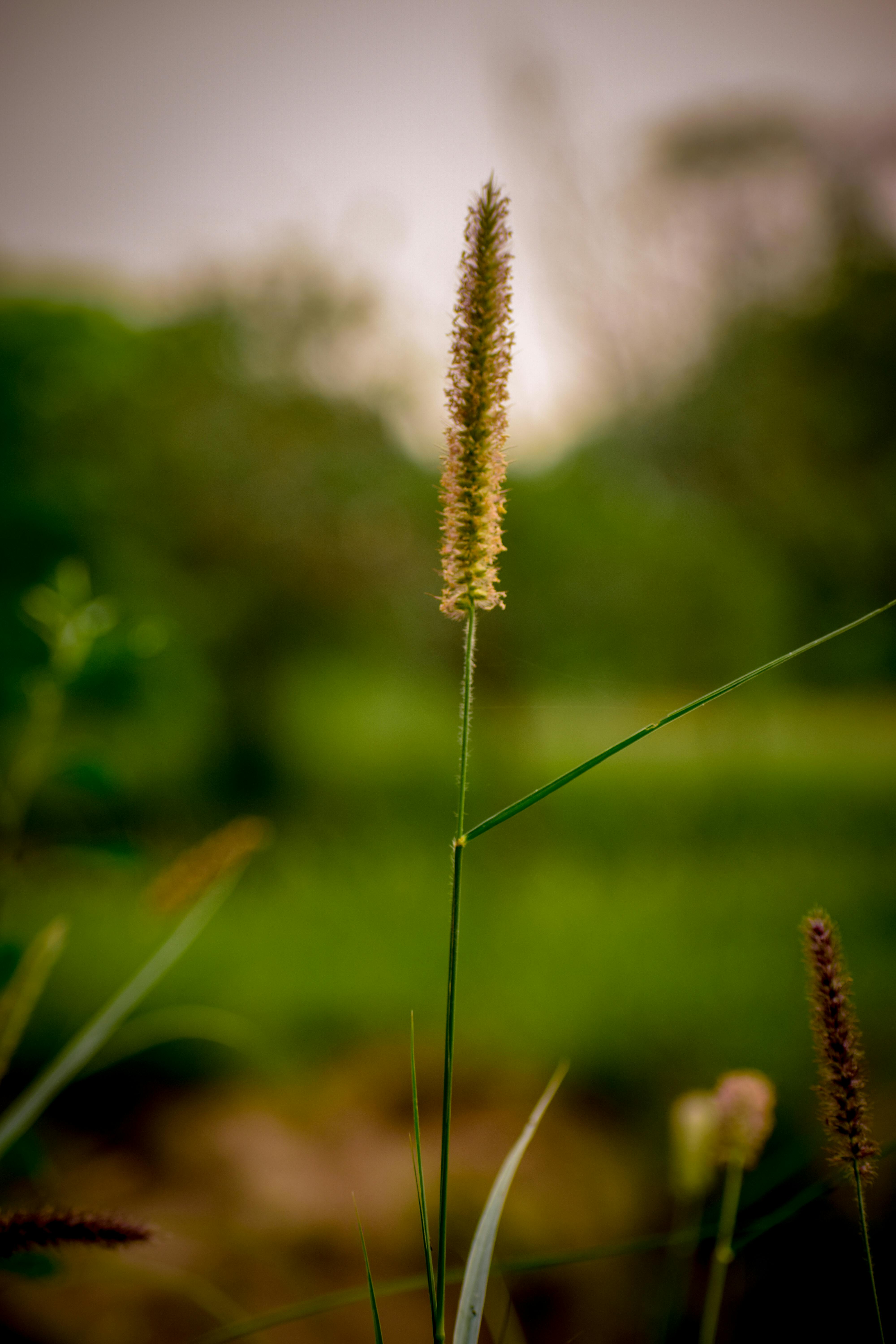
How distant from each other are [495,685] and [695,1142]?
2459 millimetres

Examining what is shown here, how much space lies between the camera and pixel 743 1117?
59 cm

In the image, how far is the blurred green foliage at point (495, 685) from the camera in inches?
90.1

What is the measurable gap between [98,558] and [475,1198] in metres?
2.33

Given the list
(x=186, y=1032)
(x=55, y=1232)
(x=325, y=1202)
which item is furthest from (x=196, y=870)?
(x=186, y=1032)

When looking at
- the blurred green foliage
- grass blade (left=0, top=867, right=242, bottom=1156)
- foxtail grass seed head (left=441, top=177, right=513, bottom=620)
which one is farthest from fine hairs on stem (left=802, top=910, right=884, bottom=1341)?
the blurred green foliage

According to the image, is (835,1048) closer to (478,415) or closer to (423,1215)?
(423,1215)

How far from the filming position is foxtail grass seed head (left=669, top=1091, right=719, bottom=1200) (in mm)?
775

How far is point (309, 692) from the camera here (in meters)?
3.52

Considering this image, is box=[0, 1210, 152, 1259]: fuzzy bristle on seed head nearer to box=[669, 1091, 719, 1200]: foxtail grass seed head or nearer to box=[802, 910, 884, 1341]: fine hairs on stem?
box=[802, 910, 884, 1341]: fine hairs on stem

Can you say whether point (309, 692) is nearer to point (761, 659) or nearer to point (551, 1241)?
point (761, 659)

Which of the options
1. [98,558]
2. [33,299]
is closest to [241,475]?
[98,558]

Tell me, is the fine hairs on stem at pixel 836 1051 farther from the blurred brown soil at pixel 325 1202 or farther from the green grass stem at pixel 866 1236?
the blurred brown soil at pixel 325 1202

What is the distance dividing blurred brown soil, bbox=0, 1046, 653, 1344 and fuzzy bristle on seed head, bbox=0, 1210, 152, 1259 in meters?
0.42

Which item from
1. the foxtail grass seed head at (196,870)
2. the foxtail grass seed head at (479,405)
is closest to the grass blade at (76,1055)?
the foxtail grass seed head at (196,870)
